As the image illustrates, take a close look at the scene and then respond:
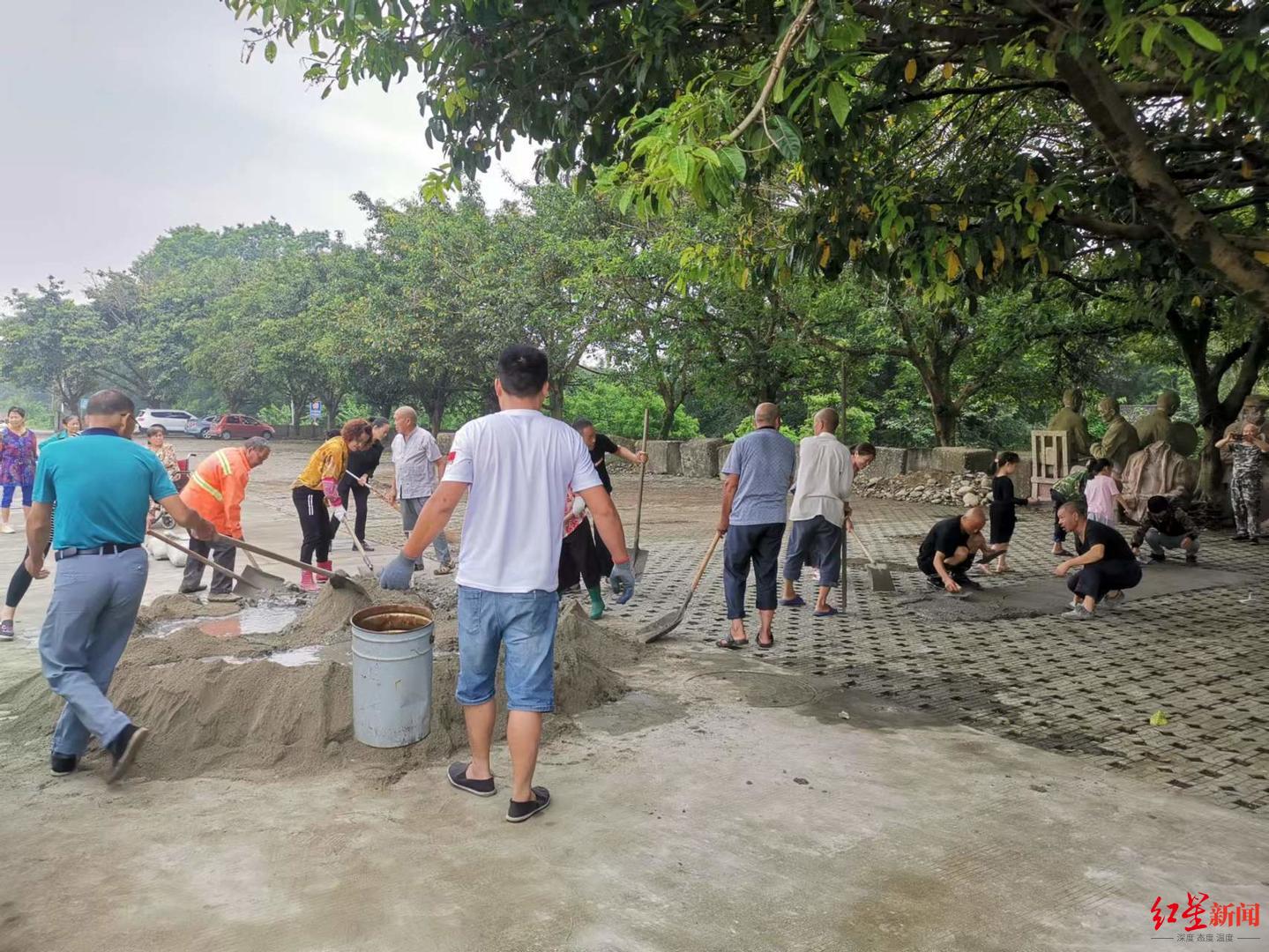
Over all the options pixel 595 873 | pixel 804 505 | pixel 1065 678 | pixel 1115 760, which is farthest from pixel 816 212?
pixel 595 873

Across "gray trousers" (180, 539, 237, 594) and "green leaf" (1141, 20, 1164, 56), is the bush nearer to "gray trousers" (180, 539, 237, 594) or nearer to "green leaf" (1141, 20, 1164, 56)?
"gray trousers" (180, 539, 237, 594)

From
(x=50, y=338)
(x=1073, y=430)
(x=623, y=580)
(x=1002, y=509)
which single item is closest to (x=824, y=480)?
(x=1002, y=509)

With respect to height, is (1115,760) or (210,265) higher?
(210,265)

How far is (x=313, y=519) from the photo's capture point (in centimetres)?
784

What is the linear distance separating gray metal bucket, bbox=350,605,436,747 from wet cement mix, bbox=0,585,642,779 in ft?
0.29

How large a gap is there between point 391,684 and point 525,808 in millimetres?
949

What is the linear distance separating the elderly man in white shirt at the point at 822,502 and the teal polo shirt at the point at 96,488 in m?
4.56

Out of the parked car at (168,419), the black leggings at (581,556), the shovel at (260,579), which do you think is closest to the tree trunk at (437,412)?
the parked car at (168,419)

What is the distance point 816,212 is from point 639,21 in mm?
1979

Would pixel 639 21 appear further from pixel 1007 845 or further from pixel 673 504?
pixel 673 504

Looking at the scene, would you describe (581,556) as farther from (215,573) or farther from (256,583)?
(215,573)

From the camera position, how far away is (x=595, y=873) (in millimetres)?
2980

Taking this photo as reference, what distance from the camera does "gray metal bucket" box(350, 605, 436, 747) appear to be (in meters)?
3.94

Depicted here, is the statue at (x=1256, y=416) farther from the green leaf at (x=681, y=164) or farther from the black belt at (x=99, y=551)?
the black belt at (x=99, y=551)
